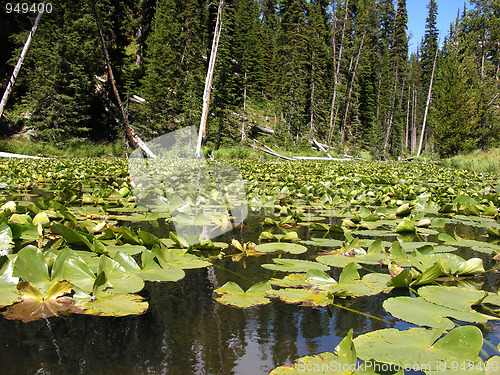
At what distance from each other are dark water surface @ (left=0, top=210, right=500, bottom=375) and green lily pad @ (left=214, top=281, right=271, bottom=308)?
0.9 inches

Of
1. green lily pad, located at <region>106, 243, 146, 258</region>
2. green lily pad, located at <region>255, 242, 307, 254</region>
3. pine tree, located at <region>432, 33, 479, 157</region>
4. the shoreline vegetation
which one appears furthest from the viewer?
pine tree, located at <region>432, 33, 479, 157</region>

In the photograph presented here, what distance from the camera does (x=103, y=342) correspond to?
769mm

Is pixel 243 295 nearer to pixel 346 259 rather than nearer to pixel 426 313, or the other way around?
pixel 426 313

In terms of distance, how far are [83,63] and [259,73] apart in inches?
755

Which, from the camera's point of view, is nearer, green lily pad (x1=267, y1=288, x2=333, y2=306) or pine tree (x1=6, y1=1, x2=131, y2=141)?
green lily pad (x1=267, y1=288, x2=333, y2=306)

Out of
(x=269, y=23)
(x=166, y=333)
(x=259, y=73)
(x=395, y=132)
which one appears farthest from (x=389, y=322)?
(x=269, y=23)

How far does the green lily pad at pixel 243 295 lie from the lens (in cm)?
101

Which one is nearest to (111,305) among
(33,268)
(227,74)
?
(33,268)

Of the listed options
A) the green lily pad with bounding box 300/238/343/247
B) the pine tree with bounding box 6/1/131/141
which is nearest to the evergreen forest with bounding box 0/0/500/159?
the pine tree with bounding box 6/1/131/141

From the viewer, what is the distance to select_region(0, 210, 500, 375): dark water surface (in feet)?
2.25

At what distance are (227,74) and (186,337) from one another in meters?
19.7

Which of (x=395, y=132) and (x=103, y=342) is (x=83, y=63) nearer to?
(x=103, y=342)

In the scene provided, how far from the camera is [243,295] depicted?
1059mm

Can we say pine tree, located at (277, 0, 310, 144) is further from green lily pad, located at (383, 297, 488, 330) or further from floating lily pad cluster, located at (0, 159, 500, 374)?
green lily pad, located at (383, 297, 488, 330)
